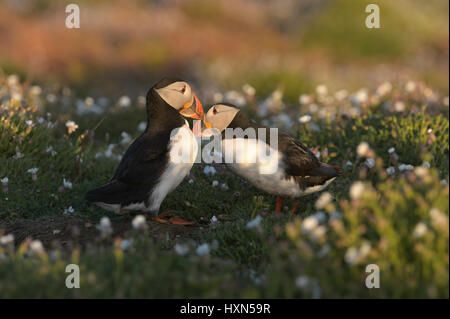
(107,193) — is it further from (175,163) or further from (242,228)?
(242,228)

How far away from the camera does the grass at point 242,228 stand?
138 inches

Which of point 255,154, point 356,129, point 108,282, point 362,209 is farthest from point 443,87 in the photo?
point 108,282

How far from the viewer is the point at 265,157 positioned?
5188 millimetres

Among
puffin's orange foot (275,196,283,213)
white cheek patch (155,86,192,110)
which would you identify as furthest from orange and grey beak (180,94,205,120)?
puffin's orange foot (275,196,283,213)

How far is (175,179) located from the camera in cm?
538

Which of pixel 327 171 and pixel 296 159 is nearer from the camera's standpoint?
pixel 296 159

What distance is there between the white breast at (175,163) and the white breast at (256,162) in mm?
350

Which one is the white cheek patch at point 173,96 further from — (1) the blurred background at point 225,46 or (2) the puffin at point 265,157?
(1) the blurred background at point 225,46

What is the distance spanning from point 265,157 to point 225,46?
15161 millimetres

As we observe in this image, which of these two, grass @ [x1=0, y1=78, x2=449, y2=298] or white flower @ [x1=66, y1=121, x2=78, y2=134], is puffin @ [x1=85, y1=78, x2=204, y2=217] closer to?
grass @ [x1=0, y1=78, x2=449, y2=298]

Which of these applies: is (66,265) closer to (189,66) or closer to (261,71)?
(261,71)

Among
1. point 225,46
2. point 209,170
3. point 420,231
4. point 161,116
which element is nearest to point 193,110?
point 161,116

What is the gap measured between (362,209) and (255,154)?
151 centimetres

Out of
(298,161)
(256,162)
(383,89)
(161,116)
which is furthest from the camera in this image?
(383,89)
